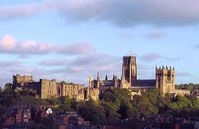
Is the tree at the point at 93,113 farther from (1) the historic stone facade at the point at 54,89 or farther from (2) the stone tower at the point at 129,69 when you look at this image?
(2) the stone tower at the point at 129,69

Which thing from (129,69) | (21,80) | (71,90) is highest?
(129,69)

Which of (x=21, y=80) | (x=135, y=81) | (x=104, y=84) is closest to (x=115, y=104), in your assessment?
(x=21, y=80)

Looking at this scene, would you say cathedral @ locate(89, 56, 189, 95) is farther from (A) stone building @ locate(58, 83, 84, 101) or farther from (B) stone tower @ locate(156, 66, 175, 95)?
(A) stone building @ locate(58, 83, 84, 101)

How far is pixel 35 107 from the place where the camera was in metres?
79.2

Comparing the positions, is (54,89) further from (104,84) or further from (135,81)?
(135,81)

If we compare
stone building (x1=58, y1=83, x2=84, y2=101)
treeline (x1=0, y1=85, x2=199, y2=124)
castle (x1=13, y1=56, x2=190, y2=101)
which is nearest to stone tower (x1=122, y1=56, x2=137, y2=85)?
castle (x1=13, y1=56, x2=190, y2=101)

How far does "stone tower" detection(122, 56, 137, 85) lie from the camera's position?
129000 millimetres

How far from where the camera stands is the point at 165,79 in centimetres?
12538

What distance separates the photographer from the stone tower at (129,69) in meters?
129

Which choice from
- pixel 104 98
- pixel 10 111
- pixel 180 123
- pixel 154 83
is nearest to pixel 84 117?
pixel 10 111

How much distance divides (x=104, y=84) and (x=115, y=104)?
113 ft

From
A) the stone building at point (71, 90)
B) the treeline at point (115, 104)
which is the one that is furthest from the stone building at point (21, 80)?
the treeline at point (115, 104)

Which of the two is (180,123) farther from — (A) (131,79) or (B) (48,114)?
(A) (131,79)

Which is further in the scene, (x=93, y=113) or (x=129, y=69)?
(x=129, y=69)
